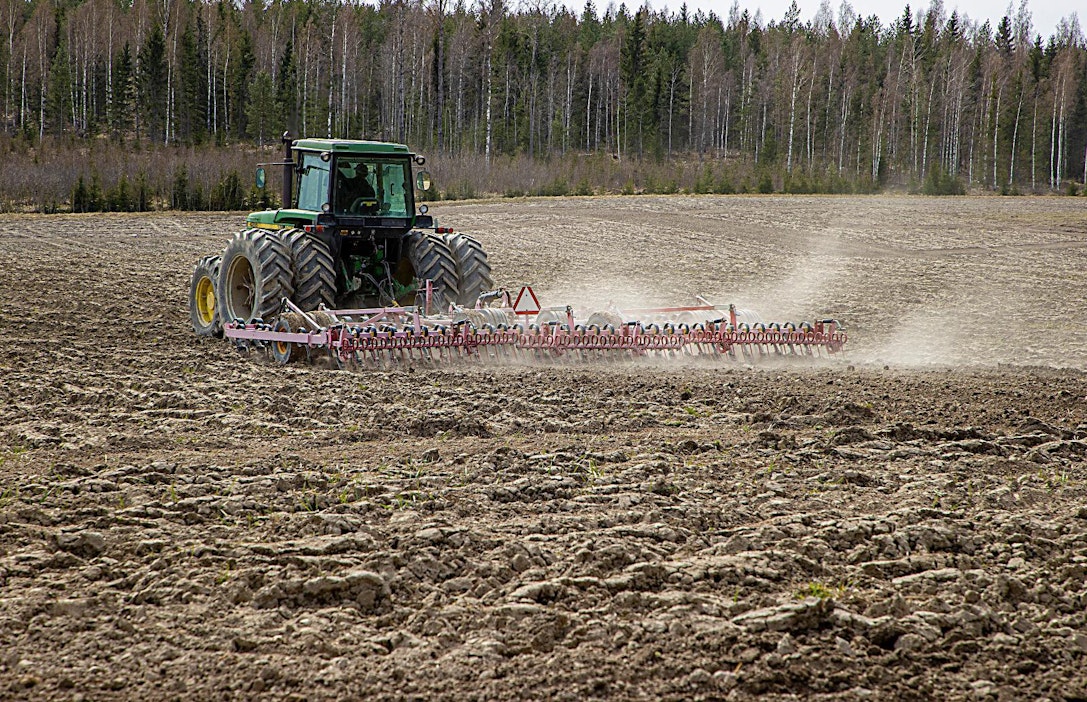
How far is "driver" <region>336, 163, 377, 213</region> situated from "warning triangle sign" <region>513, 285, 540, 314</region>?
1.61 metres

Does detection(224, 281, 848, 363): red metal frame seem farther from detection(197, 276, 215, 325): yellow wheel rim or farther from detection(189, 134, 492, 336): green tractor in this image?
detection(197, 276, 215, 325): yellow wheel rim

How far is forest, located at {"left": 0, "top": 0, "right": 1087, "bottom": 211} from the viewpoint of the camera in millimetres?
47219

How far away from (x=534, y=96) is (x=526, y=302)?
44716 mm

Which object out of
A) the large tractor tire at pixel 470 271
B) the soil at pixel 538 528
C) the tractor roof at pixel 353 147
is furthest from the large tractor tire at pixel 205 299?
the large tractor tire at pixel 470 271

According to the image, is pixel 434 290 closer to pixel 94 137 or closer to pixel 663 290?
pixel 663 290

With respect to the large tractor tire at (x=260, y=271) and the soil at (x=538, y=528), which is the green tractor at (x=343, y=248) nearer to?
the large tractor tire at (x=260, y=271)

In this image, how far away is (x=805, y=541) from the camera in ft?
14.3

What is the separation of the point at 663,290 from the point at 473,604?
11.4m

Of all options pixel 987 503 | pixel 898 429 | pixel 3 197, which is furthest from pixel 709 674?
pixel 3 197

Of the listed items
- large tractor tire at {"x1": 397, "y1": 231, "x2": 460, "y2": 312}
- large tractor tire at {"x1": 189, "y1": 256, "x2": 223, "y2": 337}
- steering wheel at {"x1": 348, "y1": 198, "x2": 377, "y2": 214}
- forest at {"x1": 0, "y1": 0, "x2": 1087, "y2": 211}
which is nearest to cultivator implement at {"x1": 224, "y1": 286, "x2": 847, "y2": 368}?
large tractor tire at {"x1": 397, "y1": 231, "x2": 460, "y2": 312}

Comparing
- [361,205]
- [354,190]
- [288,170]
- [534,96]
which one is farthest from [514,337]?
[534,96]

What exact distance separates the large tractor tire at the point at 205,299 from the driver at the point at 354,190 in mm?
1530

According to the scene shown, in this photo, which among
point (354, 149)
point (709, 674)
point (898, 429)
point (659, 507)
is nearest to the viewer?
point (709, 674)

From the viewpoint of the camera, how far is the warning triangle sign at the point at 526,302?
10.2 m
